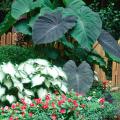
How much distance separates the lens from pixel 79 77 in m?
7.14

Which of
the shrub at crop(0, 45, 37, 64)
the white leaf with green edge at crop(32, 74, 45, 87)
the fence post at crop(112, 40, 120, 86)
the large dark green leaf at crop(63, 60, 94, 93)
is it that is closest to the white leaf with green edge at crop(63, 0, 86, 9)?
the shrub at crop(0, 45, 37, 64)

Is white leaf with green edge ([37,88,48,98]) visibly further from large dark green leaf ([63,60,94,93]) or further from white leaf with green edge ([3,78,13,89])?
large dark green leaf ([63,60,94,93])

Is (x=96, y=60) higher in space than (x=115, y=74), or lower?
higher

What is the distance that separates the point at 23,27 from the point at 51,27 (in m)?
0.68

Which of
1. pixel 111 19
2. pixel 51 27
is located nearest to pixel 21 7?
pixel 51 27

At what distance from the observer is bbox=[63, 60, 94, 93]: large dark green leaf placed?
702 centimetres

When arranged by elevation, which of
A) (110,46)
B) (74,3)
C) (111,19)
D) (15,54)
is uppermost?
(74,3)

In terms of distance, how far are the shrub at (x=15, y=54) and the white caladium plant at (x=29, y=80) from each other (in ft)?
4.21

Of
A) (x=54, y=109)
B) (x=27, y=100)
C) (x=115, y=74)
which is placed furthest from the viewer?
(x=115, y=74)

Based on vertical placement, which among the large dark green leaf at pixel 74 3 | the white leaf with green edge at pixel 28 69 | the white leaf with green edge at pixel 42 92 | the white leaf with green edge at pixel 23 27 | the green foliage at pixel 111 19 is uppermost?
the large dark green leaf at pixel 74 3

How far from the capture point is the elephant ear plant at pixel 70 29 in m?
7.28

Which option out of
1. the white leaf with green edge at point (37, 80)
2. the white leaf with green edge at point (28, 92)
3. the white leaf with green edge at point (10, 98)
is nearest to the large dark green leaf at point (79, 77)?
the white leaf with green edge at point (37, 80)

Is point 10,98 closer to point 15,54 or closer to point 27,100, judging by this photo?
point 27,100

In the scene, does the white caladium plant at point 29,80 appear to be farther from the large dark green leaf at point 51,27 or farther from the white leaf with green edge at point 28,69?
the large dark green leaf at point 51,27
